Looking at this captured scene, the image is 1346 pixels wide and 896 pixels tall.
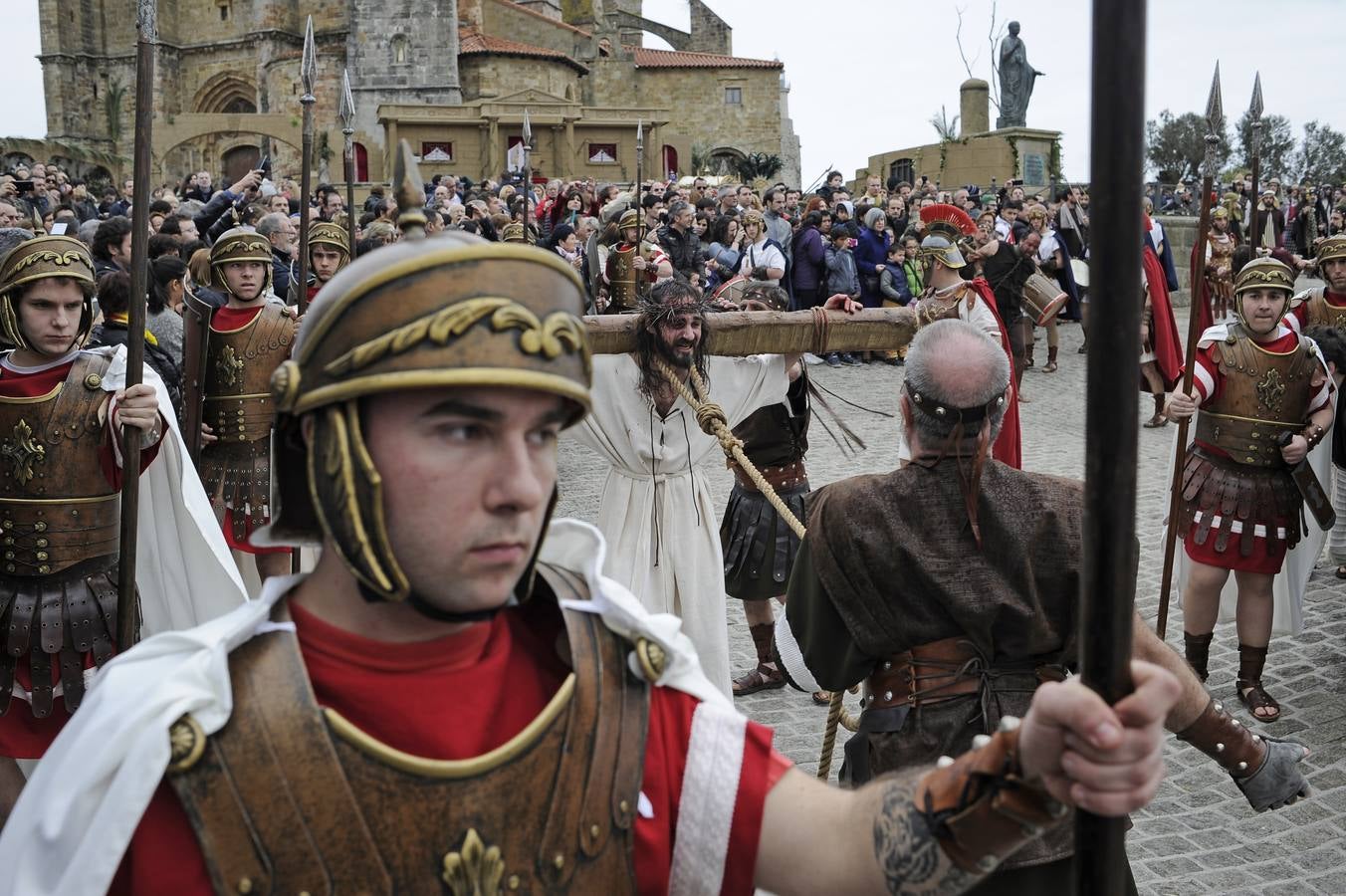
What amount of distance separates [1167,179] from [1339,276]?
32.3 m

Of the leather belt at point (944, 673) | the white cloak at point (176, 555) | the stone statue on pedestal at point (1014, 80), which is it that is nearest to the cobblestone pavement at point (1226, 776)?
the leather belt at point (944, 673)

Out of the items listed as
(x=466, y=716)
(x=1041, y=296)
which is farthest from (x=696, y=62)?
(x=466, y=716)

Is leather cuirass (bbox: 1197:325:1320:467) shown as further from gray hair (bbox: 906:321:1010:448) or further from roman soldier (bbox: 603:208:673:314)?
roman soldier (bbox: 603:208:673:314)

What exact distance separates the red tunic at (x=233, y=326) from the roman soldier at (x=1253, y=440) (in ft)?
14.6

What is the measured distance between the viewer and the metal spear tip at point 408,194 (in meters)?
1.67

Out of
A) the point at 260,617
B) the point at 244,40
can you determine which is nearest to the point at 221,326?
the point at 260,617

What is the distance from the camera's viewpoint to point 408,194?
5.58ft

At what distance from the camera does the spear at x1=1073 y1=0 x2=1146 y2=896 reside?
4.24ft

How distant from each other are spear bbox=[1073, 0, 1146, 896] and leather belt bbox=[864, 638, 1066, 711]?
66.2 inches

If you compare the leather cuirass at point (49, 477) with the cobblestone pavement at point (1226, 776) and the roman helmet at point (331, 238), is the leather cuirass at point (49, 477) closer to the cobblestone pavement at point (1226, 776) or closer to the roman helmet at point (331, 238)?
the cobblestone pavement at point (1226, 776)

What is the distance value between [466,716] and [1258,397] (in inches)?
208

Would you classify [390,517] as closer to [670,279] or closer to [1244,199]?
[670,279]

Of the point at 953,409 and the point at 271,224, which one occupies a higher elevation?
the point at 271,224

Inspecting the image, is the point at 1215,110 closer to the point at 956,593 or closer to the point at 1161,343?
the point at 1161,343
